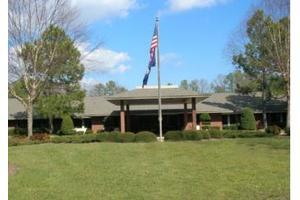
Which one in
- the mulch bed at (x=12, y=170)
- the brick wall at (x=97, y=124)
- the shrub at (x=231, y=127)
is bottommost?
the mulch bed at (x=12, y=170)

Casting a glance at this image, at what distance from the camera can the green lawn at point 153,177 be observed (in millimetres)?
9823

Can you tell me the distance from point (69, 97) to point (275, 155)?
30263 millimetres

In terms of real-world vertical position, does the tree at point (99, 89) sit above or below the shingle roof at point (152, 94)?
above

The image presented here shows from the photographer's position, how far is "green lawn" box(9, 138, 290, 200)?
387 inches

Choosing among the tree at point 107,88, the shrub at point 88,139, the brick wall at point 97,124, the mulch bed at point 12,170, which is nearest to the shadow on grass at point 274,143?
the shrub at point 88,139

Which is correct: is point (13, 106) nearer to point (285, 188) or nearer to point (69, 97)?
point (69, 97)

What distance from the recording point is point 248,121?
4516cm

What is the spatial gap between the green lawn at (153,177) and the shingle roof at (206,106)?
98.0 feet

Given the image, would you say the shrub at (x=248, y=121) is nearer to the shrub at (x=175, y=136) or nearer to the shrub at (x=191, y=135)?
the shrub at (x=191, y=135)

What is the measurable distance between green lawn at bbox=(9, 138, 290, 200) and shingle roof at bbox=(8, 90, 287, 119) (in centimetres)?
2986

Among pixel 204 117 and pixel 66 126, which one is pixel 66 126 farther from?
pixel 204 117

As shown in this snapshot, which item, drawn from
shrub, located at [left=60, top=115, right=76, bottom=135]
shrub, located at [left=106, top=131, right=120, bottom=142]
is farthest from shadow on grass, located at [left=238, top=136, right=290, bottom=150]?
shrub, located at [left=60, top=115, right=76, bottom=135]

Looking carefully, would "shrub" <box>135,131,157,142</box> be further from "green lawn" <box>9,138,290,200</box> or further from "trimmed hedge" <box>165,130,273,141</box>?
"green lawn" <box>9,138,290,200</box>
